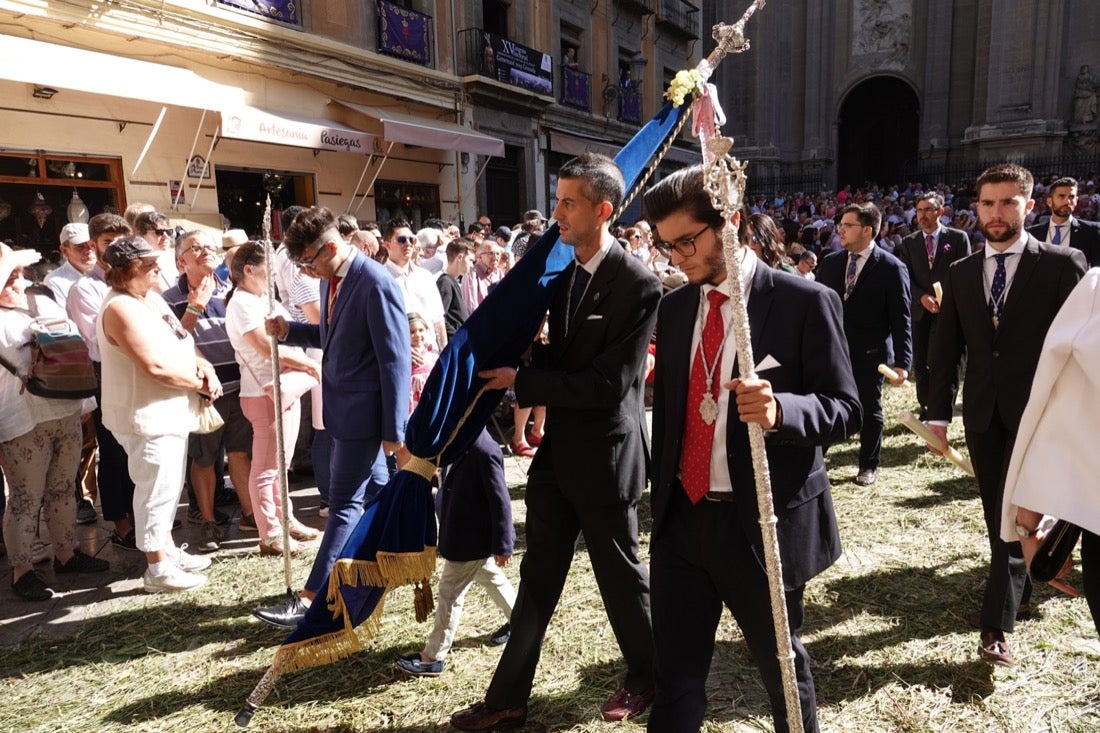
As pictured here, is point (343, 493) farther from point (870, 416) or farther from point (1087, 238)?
point (1087, 238)

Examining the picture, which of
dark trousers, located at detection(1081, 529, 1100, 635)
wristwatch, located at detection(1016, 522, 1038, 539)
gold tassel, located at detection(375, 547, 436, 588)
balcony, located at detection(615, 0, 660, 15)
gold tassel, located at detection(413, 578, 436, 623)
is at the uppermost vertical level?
balcony, located at detection(615, 0, 660, 15)

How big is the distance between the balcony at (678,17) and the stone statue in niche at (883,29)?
6.69 meters

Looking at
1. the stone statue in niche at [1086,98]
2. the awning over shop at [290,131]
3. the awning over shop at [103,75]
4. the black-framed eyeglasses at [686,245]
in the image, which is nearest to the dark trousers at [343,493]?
the black-framed eyeglasses at [686,245]

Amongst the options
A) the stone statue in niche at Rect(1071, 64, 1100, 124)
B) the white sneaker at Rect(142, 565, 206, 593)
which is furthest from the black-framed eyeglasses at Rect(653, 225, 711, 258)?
the stone statue in niche at Rect(1071, 64, 1100, 124)

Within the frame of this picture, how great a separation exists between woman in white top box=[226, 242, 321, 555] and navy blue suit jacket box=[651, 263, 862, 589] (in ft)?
10.7

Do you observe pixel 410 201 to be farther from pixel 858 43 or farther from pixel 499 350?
pixel 858 43

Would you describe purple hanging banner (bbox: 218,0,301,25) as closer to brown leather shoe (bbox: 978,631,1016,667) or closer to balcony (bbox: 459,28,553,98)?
balcony (bbox: 459,28,553,98)

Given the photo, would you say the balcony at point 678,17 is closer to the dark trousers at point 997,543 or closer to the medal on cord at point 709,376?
the dark trousers at point 997,543

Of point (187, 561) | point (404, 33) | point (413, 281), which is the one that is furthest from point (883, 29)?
point (187, 561)

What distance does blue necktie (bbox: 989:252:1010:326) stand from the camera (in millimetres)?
3377

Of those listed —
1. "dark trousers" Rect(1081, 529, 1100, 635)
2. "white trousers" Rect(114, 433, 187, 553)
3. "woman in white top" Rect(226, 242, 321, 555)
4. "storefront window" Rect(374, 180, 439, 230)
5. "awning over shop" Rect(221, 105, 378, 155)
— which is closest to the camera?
"dark trousers" Rect(1081, 529, 1100, 635)

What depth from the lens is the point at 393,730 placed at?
3.04 metres

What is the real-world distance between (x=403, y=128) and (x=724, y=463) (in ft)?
44.2

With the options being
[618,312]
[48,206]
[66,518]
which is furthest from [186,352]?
[48,206]
